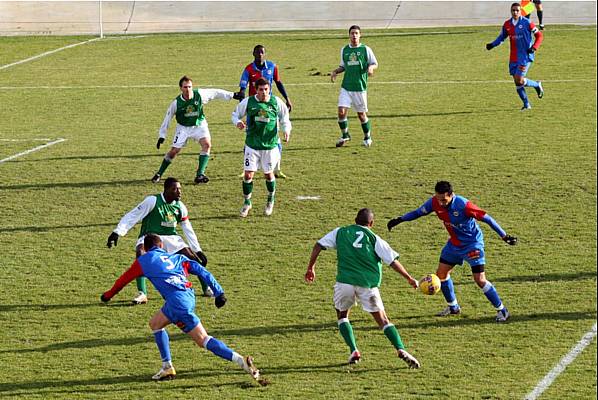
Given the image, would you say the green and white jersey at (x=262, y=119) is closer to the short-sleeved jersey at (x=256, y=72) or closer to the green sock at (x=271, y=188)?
the green sock at (x=271, y=188)

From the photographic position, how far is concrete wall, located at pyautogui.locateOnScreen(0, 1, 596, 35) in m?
43.7

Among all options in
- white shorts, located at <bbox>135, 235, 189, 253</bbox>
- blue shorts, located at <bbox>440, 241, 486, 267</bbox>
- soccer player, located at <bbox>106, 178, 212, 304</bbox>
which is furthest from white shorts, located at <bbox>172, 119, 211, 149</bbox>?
blue shorts, located at <bbox>440, 241, 486, 267</bbox>

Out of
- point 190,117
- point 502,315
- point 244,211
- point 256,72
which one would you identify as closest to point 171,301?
point 502,315

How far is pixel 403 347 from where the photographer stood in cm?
1355

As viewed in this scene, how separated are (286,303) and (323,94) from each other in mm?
16476

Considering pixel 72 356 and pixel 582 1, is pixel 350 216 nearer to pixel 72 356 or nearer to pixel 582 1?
pixel 72 356

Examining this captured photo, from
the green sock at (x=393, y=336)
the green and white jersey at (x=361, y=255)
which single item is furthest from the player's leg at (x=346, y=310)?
the green sock at (x=393, y=336)

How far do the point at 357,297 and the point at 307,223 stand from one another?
6.19m

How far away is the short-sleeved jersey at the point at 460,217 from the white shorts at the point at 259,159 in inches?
206

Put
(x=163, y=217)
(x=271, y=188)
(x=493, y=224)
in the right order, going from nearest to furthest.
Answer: (x=493, y=224)
(x=163, y=217)
(x=271, y=188)

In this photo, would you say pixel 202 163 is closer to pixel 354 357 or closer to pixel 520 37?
pixel 354 357

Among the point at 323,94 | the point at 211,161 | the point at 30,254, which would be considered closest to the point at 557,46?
the point at 323,94

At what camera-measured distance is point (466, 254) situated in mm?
15008

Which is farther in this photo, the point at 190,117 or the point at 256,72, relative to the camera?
the point at 256,72
